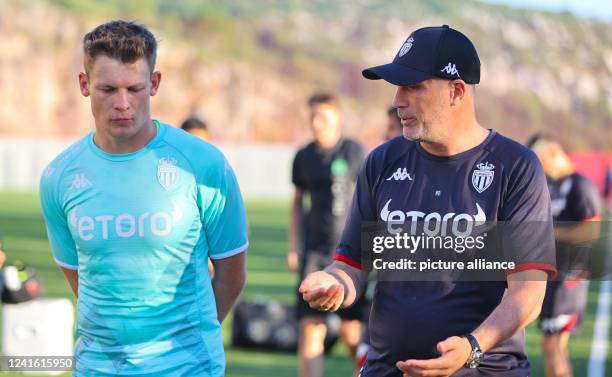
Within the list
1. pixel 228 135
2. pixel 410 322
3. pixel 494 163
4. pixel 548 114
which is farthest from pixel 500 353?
pixel 548 114

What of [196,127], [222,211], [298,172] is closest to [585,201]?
[298,172]

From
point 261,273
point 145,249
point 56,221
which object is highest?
point 56,221

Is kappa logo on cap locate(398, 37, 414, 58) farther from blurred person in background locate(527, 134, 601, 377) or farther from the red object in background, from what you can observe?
A: the red object in background

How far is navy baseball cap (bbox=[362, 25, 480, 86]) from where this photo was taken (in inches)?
159

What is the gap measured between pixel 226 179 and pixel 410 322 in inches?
35.6

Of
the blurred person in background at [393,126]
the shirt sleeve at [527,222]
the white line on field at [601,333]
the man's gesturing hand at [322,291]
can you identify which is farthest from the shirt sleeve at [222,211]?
the blurred person in background at [393,126]

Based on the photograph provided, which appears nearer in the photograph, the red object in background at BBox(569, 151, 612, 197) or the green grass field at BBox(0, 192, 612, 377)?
the green grass field at BBox(0, 192, 612, 377)

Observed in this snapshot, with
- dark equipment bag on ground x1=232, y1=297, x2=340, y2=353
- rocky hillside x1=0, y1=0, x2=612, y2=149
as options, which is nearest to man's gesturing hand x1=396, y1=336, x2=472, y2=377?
dark equipment bag on ground x1=232, y1=297, x2=340, y2=353

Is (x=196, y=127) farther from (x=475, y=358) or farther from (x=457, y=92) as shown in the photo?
(x=475, y=358)

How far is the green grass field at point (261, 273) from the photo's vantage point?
33.9 ft

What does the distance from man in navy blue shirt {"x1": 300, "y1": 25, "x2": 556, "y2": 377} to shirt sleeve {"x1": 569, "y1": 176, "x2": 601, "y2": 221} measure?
4.93 meters

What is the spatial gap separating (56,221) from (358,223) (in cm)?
119

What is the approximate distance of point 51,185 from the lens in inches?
167

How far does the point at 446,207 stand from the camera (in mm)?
4023
